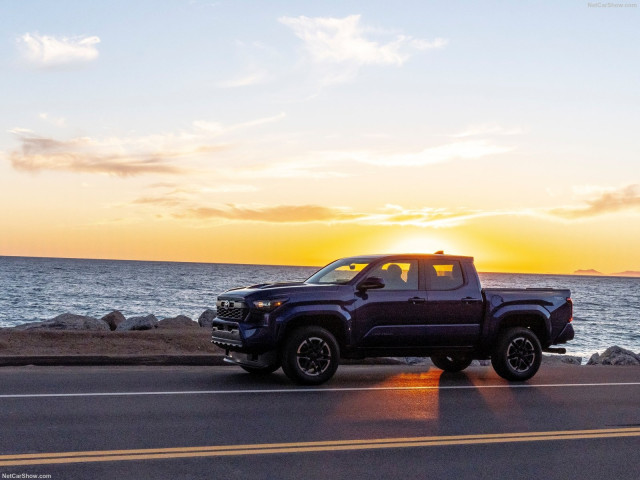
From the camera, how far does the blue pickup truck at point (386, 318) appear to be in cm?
1236

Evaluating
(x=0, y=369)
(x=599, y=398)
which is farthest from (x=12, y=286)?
(x=599, y=398)

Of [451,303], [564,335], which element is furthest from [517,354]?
[451,303]

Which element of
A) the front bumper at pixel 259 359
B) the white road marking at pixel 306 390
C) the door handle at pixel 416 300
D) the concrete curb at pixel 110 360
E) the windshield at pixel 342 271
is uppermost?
the windshield at pixel 342 271

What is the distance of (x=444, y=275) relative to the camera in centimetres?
Result: 1354

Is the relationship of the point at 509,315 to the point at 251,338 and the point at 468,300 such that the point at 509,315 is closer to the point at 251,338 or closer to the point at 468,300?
the point at 468,300

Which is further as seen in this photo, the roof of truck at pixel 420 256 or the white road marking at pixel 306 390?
the roof of truck at pixel 420 256

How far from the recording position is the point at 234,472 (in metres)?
6.85

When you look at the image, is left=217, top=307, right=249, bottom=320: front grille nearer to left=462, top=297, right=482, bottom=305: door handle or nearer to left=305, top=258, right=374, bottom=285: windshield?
left=305, top=258, right=374, bottom=285: windshield

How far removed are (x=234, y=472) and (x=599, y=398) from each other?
688 cm

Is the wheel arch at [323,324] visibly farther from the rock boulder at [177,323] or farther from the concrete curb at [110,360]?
the rock boulder at [177,323]

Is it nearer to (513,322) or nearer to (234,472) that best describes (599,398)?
(513,322)

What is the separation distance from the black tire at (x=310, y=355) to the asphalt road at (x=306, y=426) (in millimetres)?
222

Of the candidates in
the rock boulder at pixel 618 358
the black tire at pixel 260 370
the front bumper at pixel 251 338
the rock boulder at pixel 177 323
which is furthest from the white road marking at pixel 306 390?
the rock boulder at pixel 177 323

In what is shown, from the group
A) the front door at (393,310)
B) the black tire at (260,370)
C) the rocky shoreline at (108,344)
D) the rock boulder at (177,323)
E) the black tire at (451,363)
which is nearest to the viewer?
the front door at (393,310)
